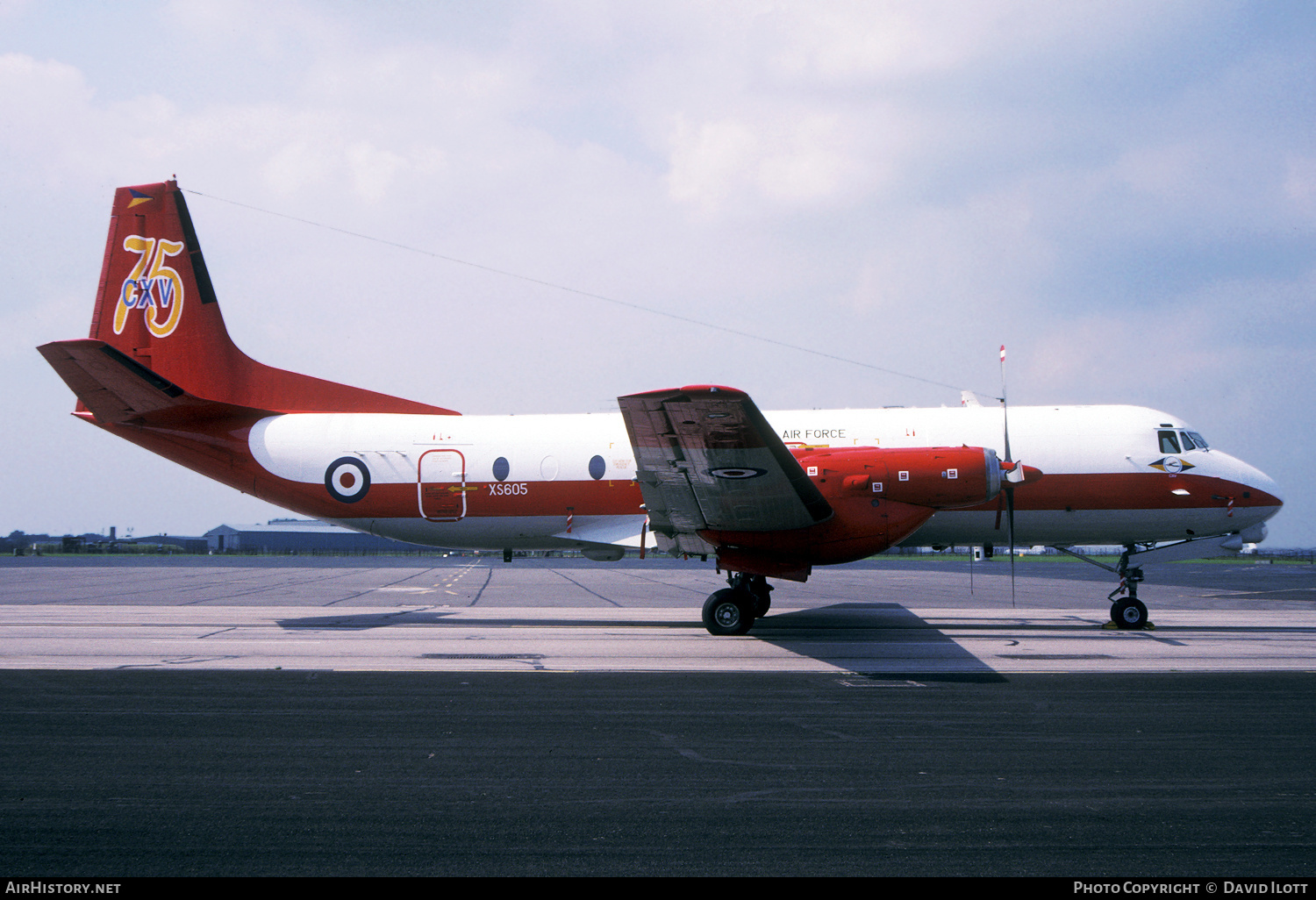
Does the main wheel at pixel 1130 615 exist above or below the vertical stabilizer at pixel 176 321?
below

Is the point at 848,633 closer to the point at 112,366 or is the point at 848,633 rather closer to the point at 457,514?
the point at 457,514

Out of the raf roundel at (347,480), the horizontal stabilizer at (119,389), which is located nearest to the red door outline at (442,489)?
the raf roundel at (347,480)

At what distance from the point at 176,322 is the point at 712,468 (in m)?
13.3

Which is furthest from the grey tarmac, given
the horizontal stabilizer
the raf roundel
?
the horizontal stabilizer

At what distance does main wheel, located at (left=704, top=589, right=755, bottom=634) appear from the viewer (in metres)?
15.0

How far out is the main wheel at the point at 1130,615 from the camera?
51.5 feet

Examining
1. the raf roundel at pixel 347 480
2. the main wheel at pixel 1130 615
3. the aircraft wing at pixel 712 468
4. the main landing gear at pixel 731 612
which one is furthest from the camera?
the raf roundel at pixel 347 480

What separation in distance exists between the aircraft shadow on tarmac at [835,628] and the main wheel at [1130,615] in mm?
3487

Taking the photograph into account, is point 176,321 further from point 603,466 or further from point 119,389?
point 603,466

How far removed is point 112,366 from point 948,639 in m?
16.4

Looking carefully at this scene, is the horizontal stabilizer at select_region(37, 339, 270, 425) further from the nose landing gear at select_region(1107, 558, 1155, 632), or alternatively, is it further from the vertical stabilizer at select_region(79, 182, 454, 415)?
the nose landing gear at select_region(1107, 558, 1155, 632)

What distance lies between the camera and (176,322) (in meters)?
18.4

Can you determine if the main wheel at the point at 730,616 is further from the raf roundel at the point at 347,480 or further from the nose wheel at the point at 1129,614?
the raf roundel at the point at 347,480

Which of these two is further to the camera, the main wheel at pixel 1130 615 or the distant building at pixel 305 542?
the distant building at pixel 305 542
